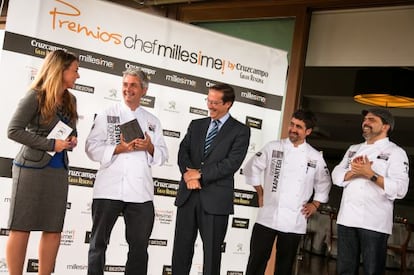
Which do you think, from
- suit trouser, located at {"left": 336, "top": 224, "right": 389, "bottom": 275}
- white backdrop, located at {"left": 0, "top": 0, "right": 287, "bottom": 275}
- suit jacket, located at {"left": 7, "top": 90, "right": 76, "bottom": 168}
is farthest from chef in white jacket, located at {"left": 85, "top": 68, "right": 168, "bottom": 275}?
suit trouser, located at {"left": 336, "top": 224, "right": 389, "bottom": 275}

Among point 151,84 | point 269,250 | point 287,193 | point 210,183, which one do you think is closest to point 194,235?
point 210,183

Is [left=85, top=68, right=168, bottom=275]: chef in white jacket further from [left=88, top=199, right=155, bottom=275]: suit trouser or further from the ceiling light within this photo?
the ceiling light

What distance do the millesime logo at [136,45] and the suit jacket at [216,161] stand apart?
1.13 meters

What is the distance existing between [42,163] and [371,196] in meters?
2.37

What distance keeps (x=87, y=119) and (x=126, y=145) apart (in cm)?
90

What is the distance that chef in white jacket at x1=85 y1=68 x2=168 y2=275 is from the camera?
159 inches

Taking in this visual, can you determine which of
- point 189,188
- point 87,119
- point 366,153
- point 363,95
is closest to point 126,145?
point 189,188

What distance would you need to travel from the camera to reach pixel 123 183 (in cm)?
405

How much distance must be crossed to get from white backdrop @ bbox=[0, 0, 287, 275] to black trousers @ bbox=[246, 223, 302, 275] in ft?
3.30

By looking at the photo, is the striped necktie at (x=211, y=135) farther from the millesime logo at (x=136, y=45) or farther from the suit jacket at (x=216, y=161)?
the millesime logo at (x=136, y=45)

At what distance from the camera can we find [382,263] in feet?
14.0

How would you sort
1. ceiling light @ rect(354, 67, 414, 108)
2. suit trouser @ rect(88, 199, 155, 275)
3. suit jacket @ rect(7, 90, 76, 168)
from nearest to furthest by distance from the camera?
1. suit jacket @ rect(7, 90, 76, 168)
2. suit trouser @ rect(88, 199, 155, 275)
3. ceiling light @ rect(354, 67, 414, 108)

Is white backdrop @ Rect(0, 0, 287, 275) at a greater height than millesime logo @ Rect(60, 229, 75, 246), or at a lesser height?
greater

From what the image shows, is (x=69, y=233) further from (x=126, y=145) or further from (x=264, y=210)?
(x=264, y=210)
